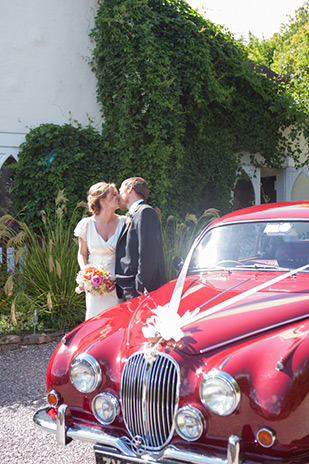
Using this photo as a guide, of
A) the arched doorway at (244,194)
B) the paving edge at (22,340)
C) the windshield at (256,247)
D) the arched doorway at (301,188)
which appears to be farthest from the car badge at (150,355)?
the arched doorway at (301,188)

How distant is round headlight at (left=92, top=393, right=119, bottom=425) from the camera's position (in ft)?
9.13

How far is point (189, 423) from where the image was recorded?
2.51m

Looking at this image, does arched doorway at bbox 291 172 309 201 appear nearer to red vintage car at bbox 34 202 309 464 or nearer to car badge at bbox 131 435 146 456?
red vintage car at bbox 34 202 309 464

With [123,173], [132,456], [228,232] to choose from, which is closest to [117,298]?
[228,232]

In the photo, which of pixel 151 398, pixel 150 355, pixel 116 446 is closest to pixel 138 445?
pixel 116 446

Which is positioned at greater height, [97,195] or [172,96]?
[172,96]

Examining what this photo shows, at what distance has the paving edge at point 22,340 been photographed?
20.3ft

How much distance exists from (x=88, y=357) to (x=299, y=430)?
1.27 metres

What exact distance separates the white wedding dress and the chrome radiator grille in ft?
6.25

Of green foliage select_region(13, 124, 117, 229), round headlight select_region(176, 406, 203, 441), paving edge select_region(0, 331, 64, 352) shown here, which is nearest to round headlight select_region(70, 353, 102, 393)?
round headlight select_region(176, 406, 203, 441)

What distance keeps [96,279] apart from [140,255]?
478mm

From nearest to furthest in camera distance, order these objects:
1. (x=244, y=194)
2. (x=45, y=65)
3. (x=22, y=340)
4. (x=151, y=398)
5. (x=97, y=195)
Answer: (x=151, y=398)
(x=97, y=195)
(x=22, y=340)
(x=45, y=65)
(x=244, y=194)

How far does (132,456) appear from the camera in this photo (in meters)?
2.60

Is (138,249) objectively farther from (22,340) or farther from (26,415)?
(22,340)
